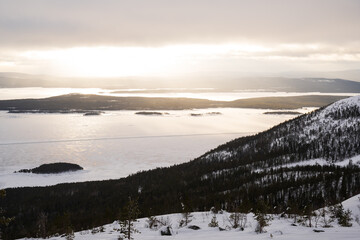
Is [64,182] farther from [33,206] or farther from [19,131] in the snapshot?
[19,131]

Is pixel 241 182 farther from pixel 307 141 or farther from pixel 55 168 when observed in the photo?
pixel 55 168

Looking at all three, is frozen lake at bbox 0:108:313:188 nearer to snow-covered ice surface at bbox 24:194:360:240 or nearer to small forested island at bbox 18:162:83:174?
small forested island at bbox 18:162:83:174

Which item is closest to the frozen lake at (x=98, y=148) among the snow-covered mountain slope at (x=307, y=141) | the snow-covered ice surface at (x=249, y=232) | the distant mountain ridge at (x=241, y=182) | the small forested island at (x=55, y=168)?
the small forested island at (x=55, y=168)

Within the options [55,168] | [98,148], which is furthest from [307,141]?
[98,148]

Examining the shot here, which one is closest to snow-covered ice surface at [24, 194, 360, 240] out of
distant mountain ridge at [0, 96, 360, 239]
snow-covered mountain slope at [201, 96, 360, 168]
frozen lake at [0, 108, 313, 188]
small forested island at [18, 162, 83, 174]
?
distant mountain ridge at [0, 96, 360, 239]

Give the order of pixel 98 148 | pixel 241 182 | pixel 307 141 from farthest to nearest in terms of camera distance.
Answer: pixel 98 148
pixel 307 141
pixel 241 182

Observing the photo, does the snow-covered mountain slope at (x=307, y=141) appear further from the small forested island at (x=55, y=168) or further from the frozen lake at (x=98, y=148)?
the small forested island at (x=55, y=168)

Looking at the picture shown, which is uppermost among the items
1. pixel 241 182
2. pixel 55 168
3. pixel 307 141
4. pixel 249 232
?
pixel 249 232
